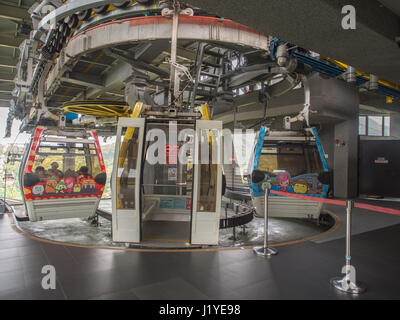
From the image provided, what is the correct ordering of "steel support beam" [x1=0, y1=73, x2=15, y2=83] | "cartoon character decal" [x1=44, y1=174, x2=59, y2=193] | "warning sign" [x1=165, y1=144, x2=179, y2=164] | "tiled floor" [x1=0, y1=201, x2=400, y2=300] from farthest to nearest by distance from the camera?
1. "steel support beam" [x1=0, y1=73, x2=15, y2=83]
2. "warning sign" [x1=165, y1=144, x2=179, y2=164]
3. "cartoon character decal" [x1=44, y1=174, x2=59, y2=193]
4. "tiled floor" [x1=0, y1=201, x2=400, y2=300]

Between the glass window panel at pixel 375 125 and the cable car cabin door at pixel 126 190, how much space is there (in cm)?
1526

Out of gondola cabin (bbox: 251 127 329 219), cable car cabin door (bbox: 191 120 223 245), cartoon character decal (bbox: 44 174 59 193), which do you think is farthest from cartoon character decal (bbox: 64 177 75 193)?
gondola cabin (bbox: 251 127 329 219)

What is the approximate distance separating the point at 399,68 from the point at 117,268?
181 inches

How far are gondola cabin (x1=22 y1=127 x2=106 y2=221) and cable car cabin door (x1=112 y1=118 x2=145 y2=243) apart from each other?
249 cm

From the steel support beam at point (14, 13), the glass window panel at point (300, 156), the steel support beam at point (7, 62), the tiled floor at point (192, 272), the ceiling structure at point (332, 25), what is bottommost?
the tiled floor at point (192, 272)

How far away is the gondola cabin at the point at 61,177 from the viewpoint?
566 cm

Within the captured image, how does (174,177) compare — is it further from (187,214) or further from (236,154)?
(236,154)

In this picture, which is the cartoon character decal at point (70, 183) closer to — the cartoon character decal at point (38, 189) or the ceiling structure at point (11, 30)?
the cartoon character decal at point (38, 189)

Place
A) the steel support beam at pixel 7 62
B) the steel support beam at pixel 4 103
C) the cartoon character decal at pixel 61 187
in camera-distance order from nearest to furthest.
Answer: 1. the cartoon character decal at pixel 61 187
2. the steel support beam at pixel 7 62
3. the steel support beam at pixel 4 103

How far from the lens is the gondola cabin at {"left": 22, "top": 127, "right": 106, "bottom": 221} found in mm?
5660

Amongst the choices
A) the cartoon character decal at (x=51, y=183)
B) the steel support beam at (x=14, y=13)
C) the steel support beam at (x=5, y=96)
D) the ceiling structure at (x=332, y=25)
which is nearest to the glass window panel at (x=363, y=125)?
the ceiling structure at (x=332, y=25)

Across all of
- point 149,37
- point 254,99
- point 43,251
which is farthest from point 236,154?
point 43,251

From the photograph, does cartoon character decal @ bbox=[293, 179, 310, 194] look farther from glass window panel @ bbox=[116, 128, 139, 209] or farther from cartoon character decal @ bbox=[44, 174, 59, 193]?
cartoon character decal @ bbox=[44, 174, 59, 193]

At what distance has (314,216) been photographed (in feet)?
20.9
